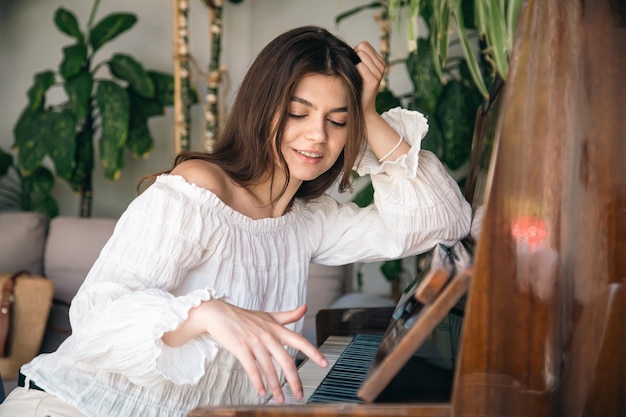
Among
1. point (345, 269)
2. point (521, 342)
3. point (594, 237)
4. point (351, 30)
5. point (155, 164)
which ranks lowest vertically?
point (345, 269)

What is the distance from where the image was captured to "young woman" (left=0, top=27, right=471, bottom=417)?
1086 millimetres

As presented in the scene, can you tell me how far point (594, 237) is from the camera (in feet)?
2.67

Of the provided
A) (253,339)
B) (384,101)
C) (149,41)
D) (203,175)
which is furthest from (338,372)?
(149,41)

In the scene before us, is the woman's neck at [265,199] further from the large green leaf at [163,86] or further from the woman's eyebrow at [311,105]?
the large green leaf at [163,86]

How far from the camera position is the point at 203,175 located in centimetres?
138

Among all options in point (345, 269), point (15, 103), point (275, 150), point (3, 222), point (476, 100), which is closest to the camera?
point (275, 150)

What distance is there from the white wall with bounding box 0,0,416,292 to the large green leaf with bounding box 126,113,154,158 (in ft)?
1.57

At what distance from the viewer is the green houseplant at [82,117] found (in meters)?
3.54

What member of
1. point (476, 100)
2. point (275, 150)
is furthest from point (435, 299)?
point (476, 100)

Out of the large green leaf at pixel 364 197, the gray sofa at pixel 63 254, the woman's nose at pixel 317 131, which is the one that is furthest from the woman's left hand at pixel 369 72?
the large green leaf at pixel 364 197

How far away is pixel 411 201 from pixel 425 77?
6.75ft

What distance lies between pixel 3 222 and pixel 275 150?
195 cm

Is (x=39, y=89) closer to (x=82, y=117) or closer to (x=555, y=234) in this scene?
(x=82, y=117)

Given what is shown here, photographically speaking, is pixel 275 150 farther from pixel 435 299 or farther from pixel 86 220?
pixel 86 220
